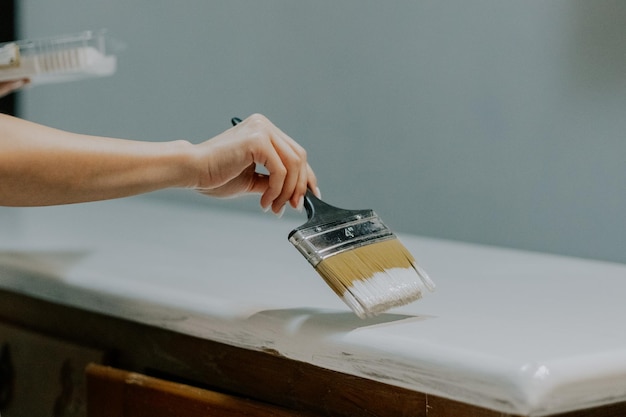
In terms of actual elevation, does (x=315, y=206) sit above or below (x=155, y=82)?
below

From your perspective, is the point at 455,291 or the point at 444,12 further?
the point at 444,12

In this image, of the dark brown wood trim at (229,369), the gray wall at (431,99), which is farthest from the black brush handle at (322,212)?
the gray wall at (431,99)

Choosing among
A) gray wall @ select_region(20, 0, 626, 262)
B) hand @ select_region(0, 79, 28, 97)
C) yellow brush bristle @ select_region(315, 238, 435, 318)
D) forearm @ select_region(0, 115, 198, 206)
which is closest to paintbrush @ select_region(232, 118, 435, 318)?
yellow brush bristle @ select_region(315, 238, 435, 318)

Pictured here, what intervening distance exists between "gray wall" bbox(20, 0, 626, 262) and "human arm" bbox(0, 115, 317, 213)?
0.32 meters

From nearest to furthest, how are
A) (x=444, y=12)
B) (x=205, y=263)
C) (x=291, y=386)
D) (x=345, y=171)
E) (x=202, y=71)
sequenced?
(x=291, y=386), (x=205, y=263), (x=444, y=12), (x=345, y=171), (x=202, y=71)

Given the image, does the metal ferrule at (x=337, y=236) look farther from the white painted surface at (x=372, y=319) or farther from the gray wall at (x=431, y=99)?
the gray wall at (x=431, y=99)

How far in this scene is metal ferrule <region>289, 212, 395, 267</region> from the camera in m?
0.64

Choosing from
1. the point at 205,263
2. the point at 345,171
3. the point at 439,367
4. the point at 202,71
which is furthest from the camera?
the point at 202,71

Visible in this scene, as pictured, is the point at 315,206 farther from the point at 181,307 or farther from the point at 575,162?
the point at 575,162

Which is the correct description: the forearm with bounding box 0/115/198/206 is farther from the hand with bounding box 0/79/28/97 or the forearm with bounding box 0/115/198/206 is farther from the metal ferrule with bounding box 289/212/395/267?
the hand with bounding box 0/79/28/97

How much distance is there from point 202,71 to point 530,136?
20.1 inches

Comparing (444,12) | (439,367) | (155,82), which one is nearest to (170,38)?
(155,82)

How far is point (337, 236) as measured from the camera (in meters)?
0.66

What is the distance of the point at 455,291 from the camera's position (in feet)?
2.48
